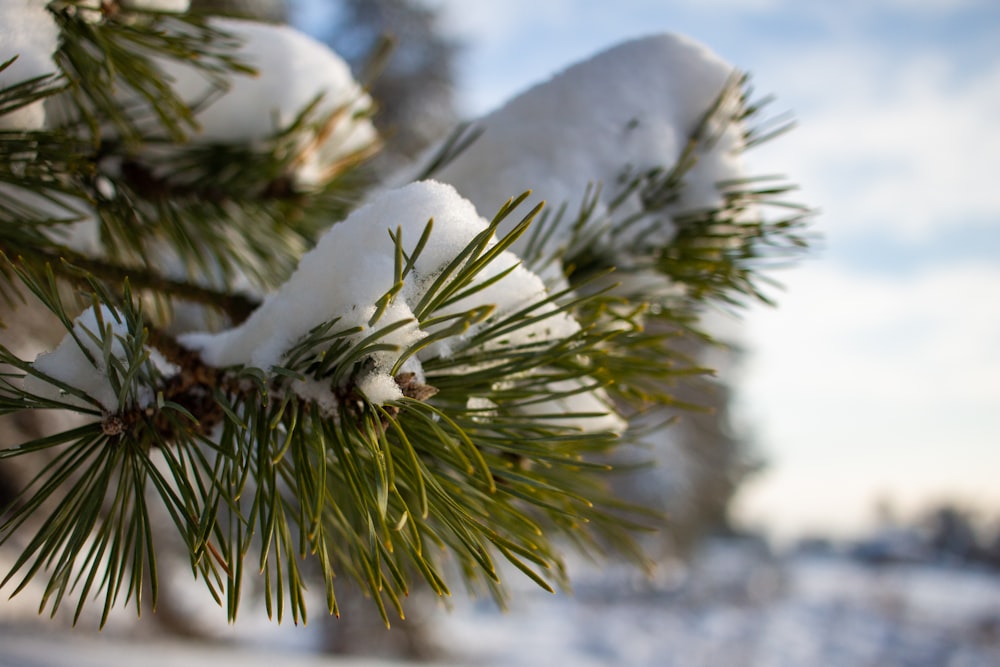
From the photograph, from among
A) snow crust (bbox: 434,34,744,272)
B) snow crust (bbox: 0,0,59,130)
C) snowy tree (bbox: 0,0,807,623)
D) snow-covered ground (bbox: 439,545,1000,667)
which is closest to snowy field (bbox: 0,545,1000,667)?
snow-covered ground (bbox: 439,545,1000,667)

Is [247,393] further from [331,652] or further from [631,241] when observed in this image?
[331,652]

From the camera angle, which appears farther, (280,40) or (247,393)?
(280,40)

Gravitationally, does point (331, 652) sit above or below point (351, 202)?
above

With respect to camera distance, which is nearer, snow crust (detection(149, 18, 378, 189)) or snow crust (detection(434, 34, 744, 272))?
snow crust (detection(434, 34, 744, 272))

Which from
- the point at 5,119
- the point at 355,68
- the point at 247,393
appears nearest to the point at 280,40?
the point at 5,119

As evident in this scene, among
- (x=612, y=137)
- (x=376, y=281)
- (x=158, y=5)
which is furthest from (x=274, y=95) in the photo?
(x=376, y=281)

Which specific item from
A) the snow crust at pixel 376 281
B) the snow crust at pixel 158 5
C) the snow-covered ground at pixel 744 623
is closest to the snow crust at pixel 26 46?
the snow crust at pixel 158 5

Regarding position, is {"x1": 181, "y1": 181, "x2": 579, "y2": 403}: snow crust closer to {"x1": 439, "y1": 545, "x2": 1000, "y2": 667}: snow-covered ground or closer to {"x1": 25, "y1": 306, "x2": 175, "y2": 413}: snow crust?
{"x1": 25, "y1": 306, "x2": 175, "y2": 413}: snow crust

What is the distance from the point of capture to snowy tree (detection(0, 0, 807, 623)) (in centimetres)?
49

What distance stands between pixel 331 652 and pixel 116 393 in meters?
6.40

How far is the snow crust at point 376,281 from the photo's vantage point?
0.49 metres

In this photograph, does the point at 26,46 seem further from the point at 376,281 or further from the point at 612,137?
the point at 612,137

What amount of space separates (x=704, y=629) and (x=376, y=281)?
34.6 ft

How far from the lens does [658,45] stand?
858 millimetres
